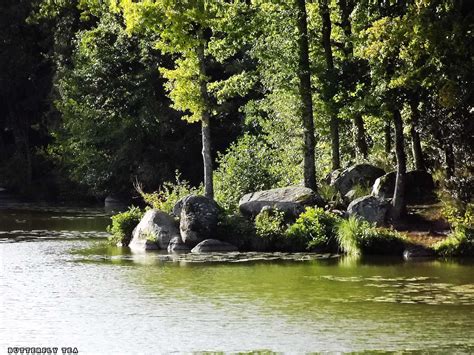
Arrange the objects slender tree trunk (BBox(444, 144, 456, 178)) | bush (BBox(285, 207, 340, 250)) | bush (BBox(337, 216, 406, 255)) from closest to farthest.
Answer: bush (BBox(337, 216, 406, 255)) < slender tree trunk (BBox(444, 144, 456, 178)) < bush (BBox(285, 207, 340, 250))

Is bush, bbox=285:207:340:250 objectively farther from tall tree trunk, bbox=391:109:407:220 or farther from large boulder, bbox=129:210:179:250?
large boulder, bbox=129:210:179:250

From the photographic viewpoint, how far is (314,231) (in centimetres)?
2934

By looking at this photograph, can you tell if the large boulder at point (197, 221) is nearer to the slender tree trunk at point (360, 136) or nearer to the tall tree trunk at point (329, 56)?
the tall tree trunk at point (329, 56)

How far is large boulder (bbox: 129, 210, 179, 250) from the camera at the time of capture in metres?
31.1

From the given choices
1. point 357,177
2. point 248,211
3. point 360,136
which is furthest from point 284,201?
point 360,136

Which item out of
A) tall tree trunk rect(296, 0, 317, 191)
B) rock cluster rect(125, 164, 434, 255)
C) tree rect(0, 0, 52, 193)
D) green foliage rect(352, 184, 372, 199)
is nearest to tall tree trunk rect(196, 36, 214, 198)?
rock cluster rect(125, 164, 434, 255)

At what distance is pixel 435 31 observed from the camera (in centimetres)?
2617

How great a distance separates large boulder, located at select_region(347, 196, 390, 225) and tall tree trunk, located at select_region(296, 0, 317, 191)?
13.9 feet

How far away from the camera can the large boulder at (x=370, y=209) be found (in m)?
29.2

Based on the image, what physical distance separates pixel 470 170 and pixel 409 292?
26.0ft

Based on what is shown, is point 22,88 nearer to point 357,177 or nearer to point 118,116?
point 118,116

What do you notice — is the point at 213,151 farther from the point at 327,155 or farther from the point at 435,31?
the point at 435,31

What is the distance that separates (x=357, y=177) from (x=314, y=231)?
13.9 feet

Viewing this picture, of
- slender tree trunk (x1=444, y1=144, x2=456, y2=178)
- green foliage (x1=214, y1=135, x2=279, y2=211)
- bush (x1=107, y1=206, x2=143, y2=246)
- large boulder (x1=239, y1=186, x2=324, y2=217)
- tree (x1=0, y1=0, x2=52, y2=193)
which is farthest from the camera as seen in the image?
tree (x1=0, y1=0, x2=52, y2=193)
